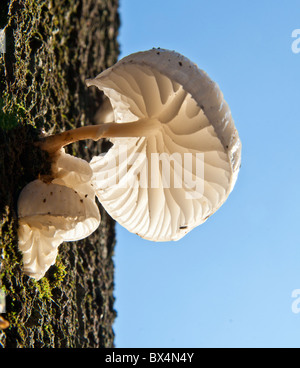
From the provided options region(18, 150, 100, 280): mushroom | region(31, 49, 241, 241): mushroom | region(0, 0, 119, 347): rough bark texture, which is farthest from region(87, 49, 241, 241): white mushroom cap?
region(0, 0, 119, 347): rough bark texture

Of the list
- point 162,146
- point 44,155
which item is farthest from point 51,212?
point 162,146

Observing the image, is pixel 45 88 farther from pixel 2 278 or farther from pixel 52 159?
pixel 2 278

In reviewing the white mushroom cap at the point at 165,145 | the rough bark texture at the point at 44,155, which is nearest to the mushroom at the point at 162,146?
the white mushroom cap at the point at 165,145

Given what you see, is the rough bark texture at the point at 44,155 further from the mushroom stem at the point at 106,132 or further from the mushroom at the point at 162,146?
the mushroom at the point at 162,146

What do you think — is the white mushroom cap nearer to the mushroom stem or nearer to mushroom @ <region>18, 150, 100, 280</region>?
the mushroom stem

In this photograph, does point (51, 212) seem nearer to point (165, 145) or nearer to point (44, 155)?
point (44, 155)

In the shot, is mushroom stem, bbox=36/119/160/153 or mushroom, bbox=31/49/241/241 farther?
mushroom stem, bbox=36/119/160/153
